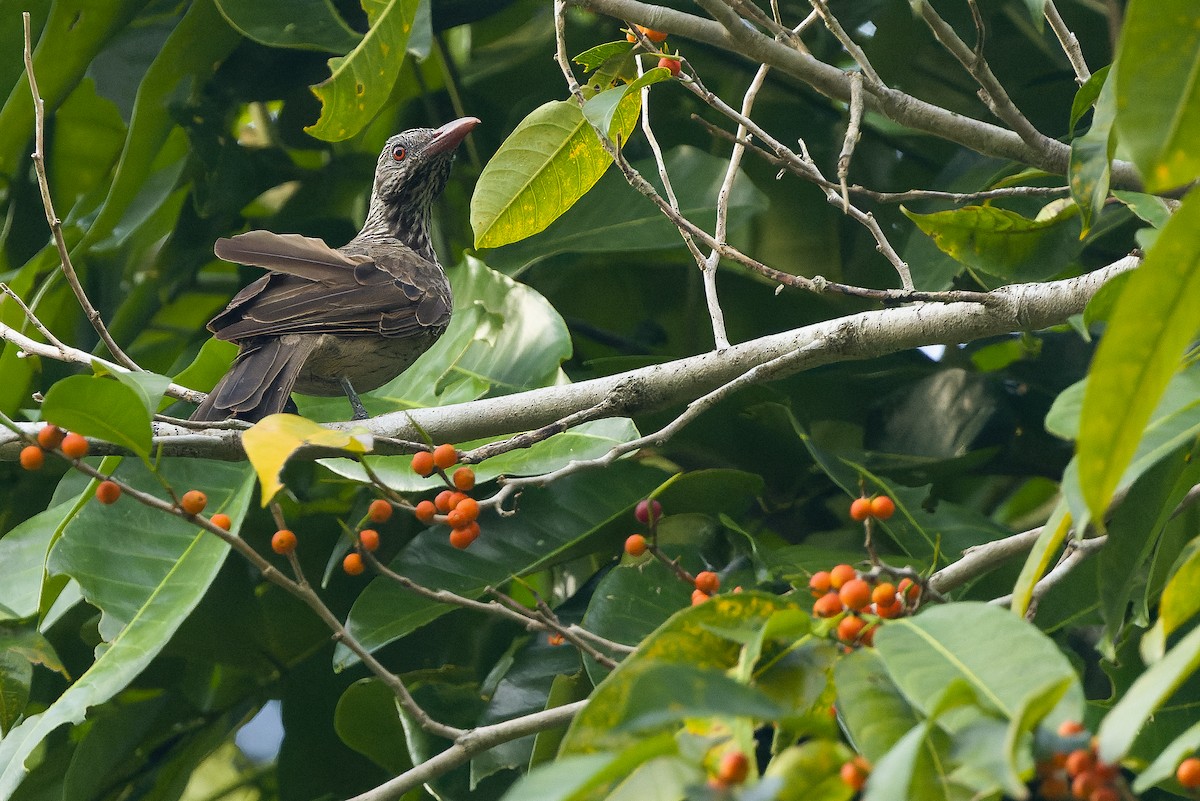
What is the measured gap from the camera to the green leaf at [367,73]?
2.52m

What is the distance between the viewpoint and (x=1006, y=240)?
2240 mm

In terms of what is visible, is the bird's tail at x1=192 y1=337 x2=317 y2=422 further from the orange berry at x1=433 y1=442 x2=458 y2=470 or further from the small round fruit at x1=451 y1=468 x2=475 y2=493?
the orange berry at x1=433 y1=442 x2=458 y2=470

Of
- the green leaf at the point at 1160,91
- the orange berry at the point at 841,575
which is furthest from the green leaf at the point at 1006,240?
the green leaf at the point at 1160,91

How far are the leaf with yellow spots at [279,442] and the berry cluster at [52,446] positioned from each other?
1.65 ft

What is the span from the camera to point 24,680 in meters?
2.78

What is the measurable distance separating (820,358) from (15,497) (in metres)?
2.62

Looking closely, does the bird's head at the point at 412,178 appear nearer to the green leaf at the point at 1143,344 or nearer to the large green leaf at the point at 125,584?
the large green leaf at the point at 125,584

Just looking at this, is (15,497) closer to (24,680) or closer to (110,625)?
(24,680)

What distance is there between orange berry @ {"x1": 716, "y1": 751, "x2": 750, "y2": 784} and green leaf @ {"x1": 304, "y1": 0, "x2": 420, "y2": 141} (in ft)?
5.91

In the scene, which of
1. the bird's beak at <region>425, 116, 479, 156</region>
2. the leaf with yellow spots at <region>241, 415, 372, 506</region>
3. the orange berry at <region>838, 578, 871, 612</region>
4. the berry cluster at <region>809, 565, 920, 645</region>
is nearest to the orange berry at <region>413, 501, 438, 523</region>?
the leaf with yellow spots at <region>241, 415, 372, 506</region>

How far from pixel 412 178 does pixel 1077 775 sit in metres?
3.83

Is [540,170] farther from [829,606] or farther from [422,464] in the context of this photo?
[829,606]

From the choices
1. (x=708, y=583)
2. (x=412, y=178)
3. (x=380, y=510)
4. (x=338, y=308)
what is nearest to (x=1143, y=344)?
(x=708, y=583)

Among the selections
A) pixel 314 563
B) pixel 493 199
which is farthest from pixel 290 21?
pixel 314 563
